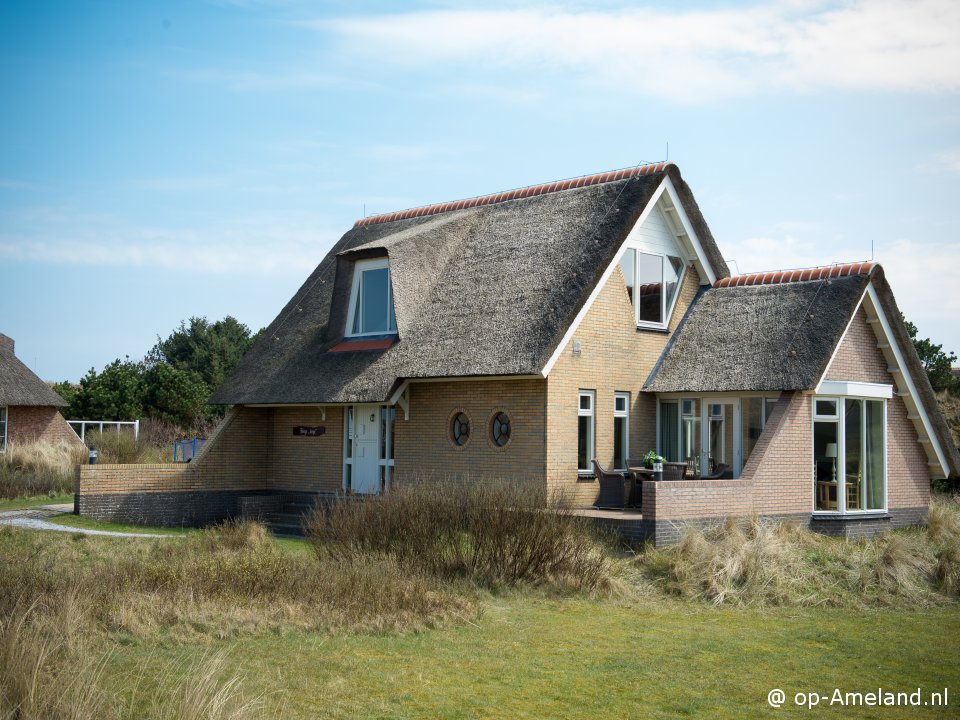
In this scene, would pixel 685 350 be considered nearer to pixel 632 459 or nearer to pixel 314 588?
pixel 632 459

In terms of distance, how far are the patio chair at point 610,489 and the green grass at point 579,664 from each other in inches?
238

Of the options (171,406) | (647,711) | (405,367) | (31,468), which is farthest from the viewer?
(171,406)

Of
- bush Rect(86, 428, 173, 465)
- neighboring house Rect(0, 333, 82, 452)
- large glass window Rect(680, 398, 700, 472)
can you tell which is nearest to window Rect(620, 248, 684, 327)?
large glass window Rect(680, 398, 700, 472)

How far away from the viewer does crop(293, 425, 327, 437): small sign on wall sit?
2438cm

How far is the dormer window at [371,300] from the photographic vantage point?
2339 centimetres

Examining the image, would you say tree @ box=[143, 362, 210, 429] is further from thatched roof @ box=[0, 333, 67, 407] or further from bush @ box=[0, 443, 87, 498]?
bush @ box=[0, 443, 87, 498]

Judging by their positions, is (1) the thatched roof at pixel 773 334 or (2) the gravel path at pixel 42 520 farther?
(1) the thatched roof at pixel 773 334

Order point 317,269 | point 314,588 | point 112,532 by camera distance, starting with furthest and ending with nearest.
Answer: point 317,269, point 112,532, point 314,588

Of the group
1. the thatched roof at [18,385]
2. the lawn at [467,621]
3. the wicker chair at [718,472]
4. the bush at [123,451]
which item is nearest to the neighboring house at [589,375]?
the wicker chair at [718,472]

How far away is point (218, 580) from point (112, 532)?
8.87 m

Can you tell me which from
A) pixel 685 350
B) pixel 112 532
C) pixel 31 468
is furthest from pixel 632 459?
pixel 31 468

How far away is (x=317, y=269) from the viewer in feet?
92.1

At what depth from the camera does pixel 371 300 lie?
23875mm

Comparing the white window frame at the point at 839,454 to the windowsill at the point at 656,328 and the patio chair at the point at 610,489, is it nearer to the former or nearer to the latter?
the windowsill at the point at 656,328
